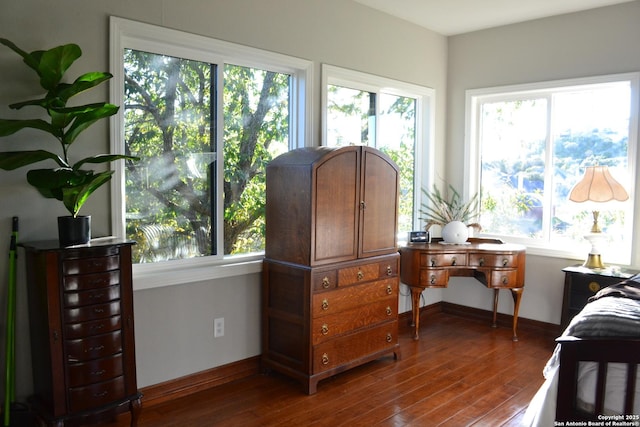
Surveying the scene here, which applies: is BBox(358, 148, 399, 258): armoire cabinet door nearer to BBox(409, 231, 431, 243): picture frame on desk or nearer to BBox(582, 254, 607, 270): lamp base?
BBox(409, 231, 431, 243): picture frame on desk

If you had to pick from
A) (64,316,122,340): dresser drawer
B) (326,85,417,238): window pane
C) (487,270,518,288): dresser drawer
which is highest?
(326,85,417,238): window pane

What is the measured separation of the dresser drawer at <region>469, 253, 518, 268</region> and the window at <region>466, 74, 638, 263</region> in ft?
1.52

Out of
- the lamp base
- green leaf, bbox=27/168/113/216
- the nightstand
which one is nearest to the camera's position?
green leaf, bbox=27/168/113/216

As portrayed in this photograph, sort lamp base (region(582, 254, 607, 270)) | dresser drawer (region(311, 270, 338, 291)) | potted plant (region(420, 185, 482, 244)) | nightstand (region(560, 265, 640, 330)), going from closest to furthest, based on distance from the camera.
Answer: dresser drawer (region(311, 270, 338, 291)) < nightstand (region(560, 265, 640, 330)) < lamp base (region(582, 254, 607, 270)) < potted plant (region(420, 185, 482, 244))

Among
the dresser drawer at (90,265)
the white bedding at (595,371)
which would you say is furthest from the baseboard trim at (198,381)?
the white bedding at (595,371)

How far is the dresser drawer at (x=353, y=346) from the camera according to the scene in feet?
10.5

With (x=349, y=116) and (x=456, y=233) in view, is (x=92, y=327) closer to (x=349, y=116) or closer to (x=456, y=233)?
(x=349, y=116)

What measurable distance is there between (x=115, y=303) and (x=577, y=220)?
3.73m

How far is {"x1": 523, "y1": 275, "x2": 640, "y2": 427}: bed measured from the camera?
1.98 metres

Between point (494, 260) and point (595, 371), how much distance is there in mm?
2157

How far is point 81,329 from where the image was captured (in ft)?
7.62

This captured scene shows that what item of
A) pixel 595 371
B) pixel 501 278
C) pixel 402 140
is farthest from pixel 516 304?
pixel 595 371

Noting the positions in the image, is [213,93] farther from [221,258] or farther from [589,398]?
[589,398]

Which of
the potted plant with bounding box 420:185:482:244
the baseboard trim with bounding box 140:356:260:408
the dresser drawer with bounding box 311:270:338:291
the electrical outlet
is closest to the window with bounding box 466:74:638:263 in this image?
the potted plant with bounding box 420:185:482:244
